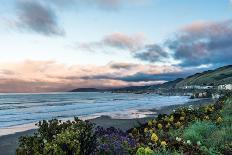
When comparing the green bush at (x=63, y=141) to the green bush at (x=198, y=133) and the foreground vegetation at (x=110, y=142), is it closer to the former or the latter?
the foreground vegetation at (x=110, y=142)

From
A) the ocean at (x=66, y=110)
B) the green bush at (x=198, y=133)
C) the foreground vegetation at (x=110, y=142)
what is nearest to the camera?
the foreground vegetation at (x=110, y=142)

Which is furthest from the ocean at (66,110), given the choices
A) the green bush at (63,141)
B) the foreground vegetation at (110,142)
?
the green bush at (63,141)

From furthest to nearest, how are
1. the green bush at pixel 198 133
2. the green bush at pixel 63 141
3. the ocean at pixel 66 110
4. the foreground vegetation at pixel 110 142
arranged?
the ocean at pixel 66 110 → the green bush at pixel 198 133 → the foreground vegetation at pixel 110 142 → the green bush at pixel 63 141

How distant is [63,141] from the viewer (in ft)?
22.7

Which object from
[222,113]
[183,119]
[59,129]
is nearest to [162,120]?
[183,119]

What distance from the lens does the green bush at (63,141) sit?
691 cm

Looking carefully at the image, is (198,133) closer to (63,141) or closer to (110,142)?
(110,142)

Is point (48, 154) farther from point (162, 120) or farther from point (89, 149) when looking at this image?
point (162, 120)

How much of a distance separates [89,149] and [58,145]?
0.73 m

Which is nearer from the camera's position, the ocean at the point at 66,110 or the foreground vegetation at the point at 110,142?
the foreground vegetation at the point at 110,142

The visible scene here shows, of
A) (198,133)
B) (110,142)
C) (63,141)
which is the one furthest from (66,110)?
(63,141)

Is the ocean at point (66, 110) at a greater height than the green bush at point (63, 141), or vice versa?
the green bush at point (63, 141)

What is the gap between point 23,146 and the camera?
25.3 ft

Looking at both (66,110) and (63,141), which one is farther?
(66,110)
